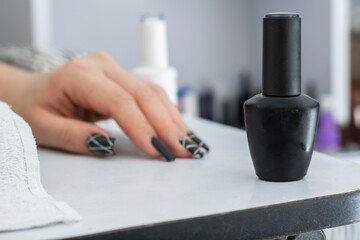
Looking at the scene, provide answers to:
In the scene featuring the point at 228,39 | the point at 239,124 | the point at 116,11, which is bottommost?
the point at 239,124

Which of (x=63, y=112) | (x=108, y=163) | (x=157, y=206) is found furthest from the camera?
(x=63, y=112)

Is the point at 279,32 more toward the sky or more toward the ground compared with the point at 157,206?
more toward the sky

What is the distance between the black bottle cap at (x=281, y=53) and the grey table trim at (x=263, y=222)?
0.38ft

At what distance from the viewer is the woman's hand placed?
717 mm

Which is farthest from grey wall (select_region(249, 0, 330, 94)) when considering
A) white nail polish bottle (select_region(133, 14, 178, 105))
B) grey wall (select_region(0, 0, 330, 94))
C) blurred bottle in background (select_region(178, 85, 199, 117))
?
white nail polish bottle (select_region(133, 14, 178, 105))

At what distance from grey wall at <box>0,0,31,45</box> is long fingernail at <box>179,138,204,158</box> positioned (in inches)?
78.1

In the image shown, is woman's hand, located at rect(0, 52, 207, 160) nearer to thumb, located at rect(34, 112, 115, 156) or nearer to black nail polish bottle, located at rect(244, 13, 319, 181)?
thumb, located at rect(34, 112, 115, 156)

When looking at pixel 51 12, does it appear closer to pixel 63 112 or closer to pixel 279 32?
pixel 63 112

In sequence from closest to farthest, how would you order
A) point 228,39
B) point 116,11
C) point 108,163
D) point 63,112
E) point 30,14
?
point 108,163
point 63,112
point 30,14
point 116,11
point 228,39

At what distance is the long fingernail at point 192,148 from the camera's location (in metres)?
0.69

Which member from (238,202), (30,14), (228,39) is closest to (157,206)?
(238,202)

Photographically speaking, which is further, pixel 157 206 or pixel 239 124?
pixel 239 124

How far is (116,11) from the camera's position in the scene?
2.73 metres

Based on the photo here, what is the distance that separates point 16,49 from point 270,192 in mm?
1091
